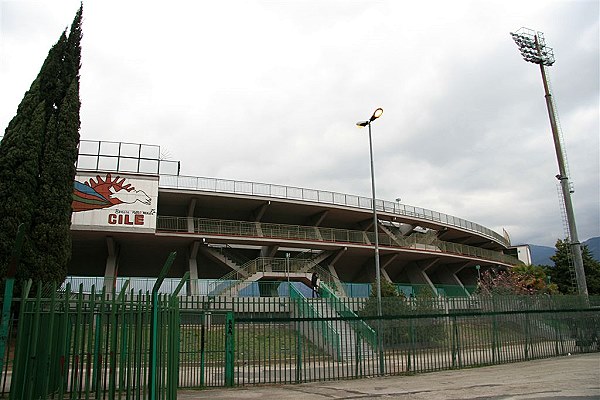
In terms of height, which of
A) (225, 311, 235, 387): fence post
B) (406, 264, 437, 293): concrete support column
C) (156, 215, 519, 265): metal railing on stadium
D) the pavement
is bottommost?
the pavement

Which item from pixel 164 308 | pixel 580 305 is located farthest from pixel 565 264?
pixel 164 308

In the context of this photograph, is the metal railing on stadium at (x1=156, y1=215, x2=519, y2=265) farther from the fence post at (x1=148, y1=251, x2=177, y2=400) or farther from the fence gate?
the fence post at (x1=148, y1=251, x2=177, y2=400)

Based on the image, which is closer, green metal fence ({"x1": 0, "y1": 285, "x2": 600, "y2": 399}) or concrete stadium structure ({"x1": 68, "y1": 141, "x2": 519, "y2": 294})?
green metal fence ({"x1": 0, "y1": 285, "x2": 600, "y2": 399})

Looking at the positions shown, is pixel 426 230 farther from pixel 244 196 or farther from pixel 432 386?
pixel 432 386

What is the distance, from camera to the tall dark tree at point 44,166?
758 inches

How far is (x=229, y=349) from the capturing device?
42.6 feet

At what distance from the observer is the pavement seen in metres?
9.65

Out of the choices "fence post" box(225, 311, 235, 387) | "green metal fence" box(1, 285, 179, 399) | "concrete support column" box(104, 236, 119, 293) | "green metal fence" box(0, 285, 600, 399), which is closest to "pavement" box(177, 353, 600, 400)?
"fence post" box(225, 311, 235, 387)

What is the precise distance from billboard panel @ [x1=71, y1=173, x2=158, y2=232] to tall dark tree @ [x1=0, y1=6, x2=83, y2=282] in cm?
846

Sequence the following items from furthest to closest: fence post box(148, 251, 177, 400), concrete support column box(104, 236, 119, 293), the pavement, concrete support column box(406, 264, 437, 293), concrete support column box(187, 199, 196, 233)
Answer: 1. concrete support column box(406, 264, 437, 293)
2. concrete support column box(187, 199, 196, 233)
3. concrete support column box(104, 236, 119, 293)
4. the pavement
5. fence post box(148, 251, 177, 400)

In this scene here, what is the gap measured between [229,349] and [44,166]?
1307 cm

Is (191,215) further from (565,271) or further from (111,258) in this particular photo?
(565,271)

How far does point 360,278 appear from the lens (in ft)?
151

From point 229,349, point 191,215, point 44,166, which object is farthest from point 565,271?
point 44,166
